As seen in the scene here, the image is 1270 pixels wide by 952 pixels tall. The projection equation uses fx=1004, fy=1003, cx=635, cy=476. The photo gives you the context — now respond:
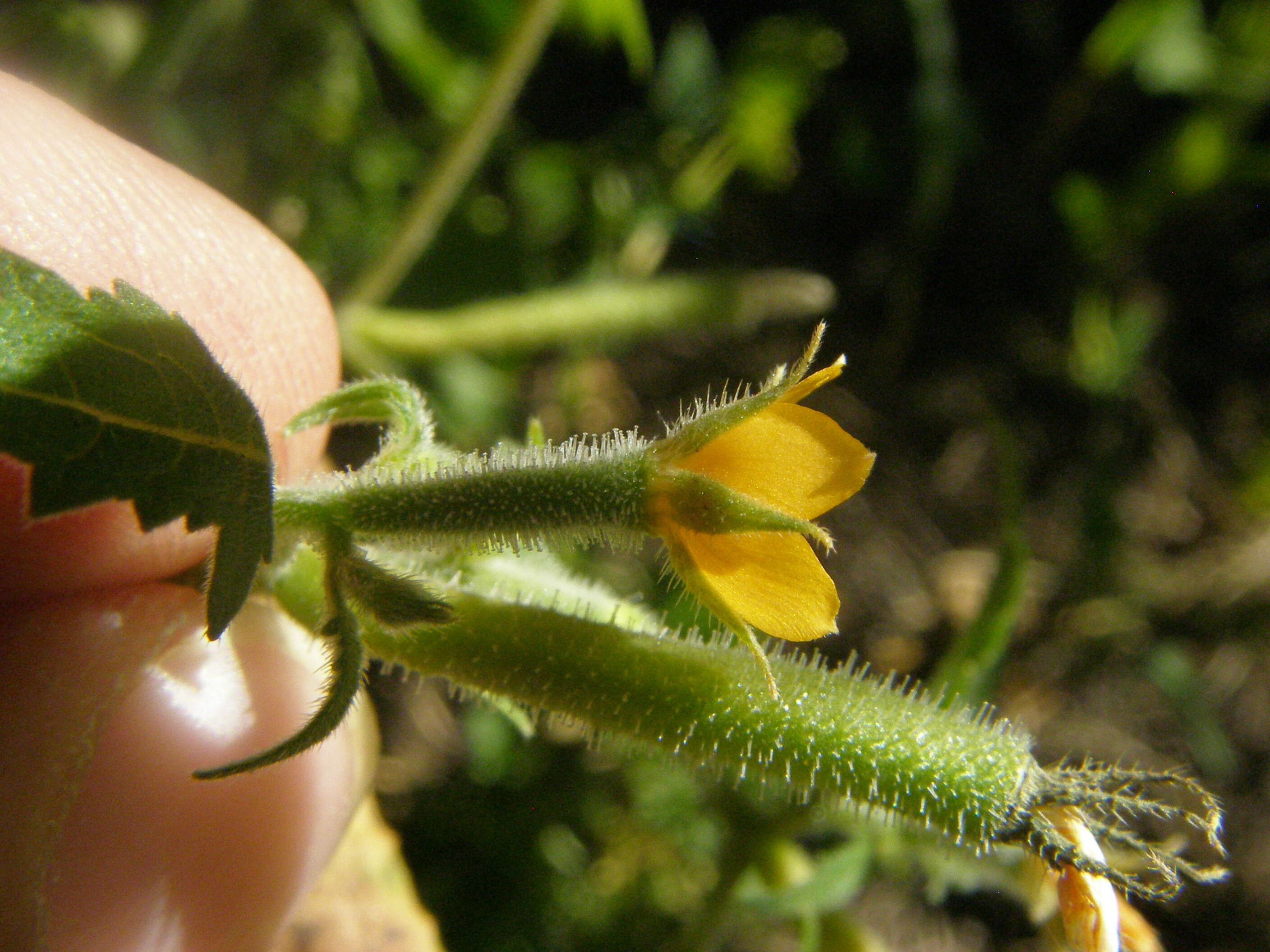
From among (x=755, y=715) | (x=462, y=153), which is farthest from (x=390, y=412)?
(x=462, y=153)

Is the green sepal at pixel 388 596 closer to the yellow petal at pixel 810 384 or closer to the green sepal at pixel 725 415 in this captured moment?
the green sepal at pixel 725 415

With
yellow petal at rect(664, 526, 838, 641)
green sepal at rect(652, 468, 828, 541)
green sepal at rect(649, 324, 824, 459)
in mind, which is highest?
green sepal at rect(649, 324, 824, 459)

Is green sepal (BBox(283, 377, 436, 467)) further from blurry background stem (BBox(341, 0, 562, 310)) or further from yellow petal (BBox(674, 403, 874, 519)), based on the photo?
blurry background stem (BBox(341, 0, 562, 310))

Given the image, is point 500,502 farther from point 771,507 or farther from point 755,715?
point 755,715

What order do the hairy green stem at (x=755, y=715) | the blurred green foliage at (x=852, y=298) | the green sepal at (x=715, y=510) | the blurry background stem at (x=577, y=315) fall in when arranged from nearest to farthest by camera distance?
the green sepal at (x=715, y=510), the hairy green stem at (x=755, y=715), the blurry background stem at (x=577, y=315), the blurred green foliage at (x=852, y=298)

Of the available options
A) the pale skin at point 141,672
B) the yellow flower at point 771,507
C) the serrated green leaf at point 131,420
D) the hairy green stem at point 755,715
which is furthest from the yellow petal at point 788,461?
the pale skin at point 141,672

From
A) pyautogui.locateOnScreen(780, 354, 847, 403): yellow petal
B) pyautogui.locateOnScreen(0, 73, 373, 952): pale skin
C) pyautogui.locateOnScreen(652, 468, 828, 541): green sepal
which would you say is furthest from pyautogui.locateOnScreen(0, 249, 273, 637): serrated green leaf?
pyautogui.locateOnScreen(780, 354, 847, 403): yellow petal

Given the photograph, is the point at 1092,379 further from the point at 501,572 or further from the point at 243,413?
the point at 243,413
